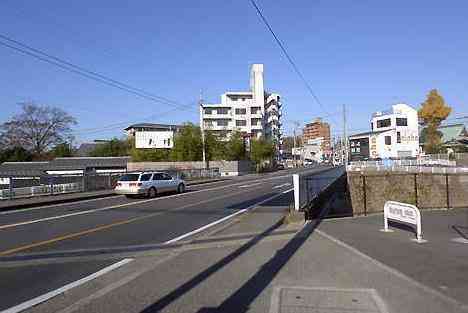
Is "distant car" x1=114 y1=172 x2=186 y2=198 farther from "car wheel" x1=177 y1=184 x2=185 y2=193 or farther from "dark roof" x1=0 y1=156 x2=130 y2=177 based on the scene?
"dark roof" x1=0 y1=156 x2=130 y2=177

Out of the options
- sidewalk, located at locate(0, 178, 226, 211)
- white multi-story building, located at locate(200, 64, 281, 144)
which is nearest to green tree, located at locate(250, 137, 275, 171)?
white multi-story building, located at locate(200, 64, 281, 144)

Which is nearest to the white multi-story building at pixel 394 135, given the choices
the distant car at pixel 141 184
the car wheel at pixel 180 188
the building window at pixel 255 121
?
the building window at pixel 255 121

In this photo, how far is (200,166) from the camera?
70.9 m

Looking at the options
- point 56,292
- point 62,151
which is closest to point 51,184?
point 56,292

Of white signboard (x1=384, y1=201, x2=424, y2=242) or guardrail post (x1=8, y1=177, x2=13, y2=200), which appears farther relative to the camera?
guardrail post (x1=8, y1=177, x2=13, y2=200)

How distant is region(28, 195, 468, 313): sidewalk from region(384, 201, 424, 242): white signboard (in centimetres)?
160

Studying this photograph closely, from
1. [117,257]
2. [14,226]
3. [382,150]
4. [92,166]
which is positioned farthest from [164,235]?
[382,150]

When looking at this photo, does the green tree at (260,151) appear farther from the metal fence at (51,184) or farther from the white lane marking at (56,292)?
the white lane marking at (56,292)

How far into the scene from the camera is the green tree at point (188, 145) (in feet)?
260

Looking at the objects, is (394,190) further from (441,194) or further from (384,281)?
(384,281)

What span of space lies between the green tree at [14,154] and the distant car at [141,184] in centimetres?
6650

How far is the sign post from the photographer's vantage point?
11422mm

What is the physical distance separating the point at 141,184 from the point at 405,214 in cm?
1874

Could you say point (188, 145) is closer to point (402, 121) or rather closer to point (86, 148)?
point (402, 121)
